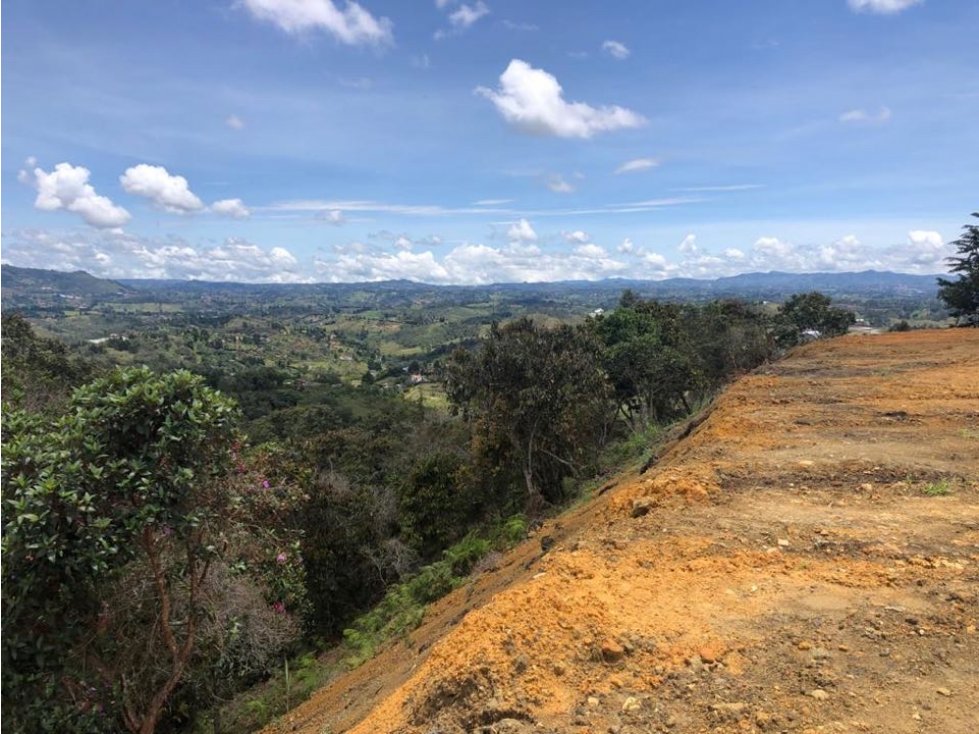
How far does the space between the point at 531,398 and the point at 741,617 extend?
47.5 ft

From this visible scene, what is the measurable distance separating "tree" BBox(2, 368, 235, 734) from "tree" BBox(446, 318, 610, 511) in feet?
40.5

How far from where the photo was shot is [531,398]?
18875 millimetres

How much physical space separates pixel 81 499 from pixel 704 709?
5.42 metres

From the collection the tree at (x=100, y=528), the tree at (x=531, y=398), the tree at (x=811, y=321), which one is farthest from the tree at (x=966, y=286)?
the tree at (x=100, y=528)

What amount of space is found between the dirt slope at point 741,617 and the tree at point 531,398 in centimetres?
1102

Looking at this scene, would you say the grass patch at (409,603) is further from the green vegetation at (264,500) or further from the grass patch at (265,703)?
the grass patch at (265,703)

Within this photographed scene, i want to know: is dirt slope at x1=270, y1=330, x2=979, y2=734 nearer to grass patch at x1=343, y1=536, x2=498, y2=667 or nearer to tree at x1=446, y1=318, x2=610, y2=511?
grass patch at x1=343, y1=536, x2=498, y2=667

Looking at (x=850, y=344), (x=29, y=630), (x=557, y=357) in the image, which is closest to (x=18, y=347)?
(x=557, y=357)

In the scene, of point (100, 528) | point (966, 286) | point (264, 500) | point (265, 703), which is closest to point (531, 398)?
point (265, 703)

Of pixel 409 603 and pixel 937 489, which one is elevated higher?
pixel 937 489

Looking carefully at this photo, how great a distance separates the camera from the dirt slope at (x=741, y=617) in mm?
3631

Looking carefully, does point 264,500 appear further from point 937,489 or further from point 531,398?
point 531,398

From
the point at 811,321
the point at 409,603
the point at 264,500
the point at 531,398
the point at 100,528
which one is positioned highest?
the point at 811,321

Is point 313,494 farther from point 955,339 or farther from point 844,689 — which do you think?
point 955,339
